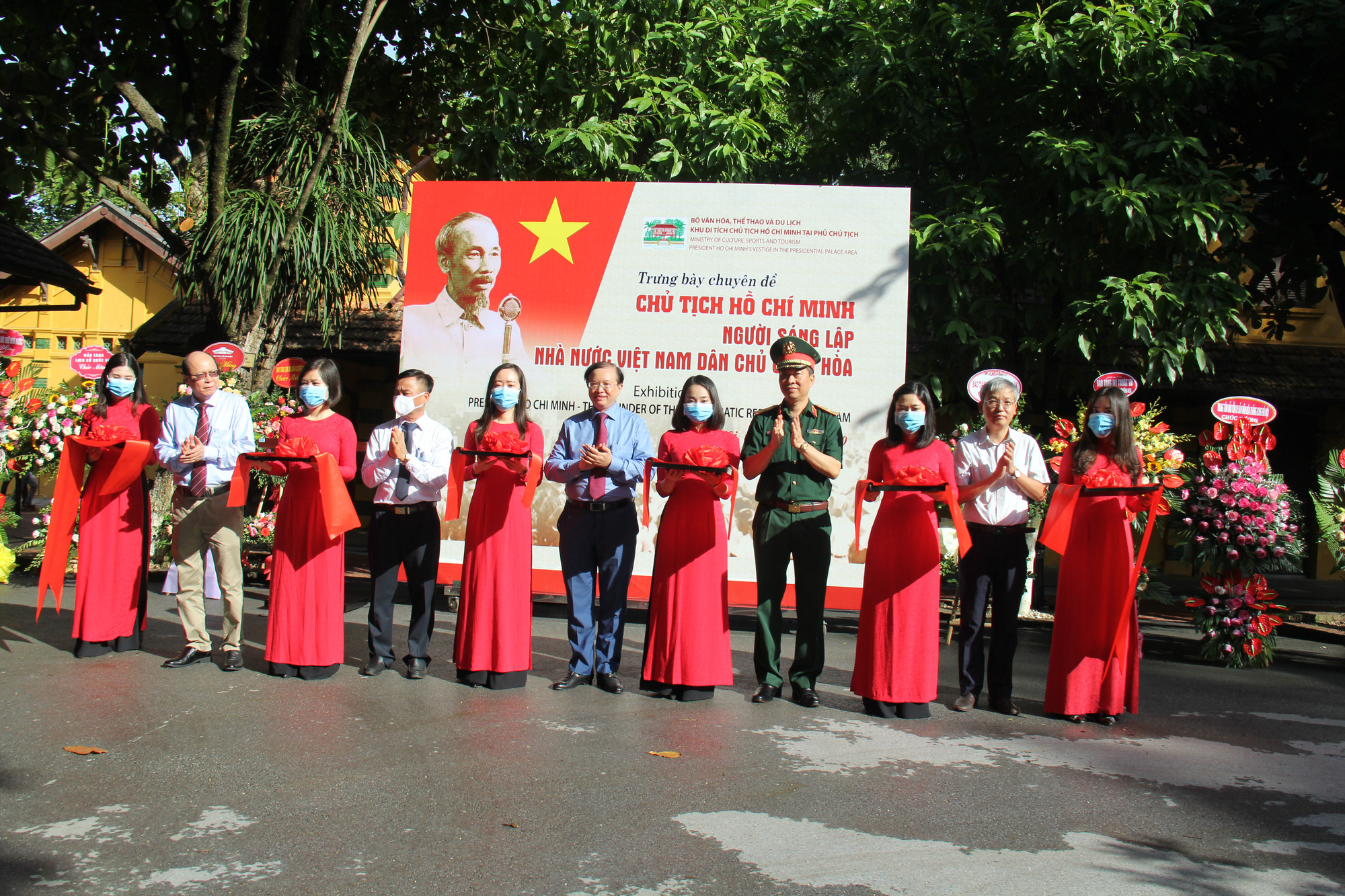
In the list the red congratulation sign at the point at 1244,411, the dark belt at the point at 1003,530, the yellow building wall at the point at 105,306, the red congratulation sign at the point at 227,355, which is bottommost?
the dark belt at the point at 1003,530

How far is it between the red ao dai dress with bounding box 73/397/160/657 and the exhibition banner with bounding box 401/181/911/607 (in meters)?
2.23

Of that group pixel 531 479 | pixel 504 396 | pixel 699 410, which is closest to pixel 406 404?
pixel 504 396

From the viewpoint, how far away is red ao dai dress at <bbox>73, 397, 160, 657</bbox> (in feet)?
20.4

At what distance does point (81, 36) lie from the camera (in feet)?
32.8

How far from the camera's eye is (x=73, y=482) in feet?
20.9

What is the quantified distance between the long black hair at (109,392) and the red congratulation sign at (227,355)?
2045mm

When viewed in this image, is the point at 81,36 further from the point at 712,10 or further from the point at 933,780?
the point at 933,780

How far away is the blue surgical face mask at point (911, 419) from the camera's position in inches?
215

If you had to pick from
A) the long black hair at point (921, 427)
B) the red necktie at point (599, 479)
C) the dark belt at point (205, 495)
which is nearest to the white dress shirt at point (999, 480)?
the long black hair at point (921, 427)

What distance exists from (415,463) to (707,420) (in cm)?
169

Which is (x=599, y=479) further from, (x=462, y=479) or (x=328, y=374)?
(x=328, y=374)

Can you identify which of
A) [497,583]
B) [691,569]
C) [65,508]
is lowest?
[497,583]

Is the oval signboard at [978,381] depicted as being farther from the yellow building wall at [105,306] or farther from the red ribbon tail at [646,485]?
the yellow building wall at [105,306]

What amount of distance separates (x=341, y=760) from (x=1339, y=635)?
8.24m
